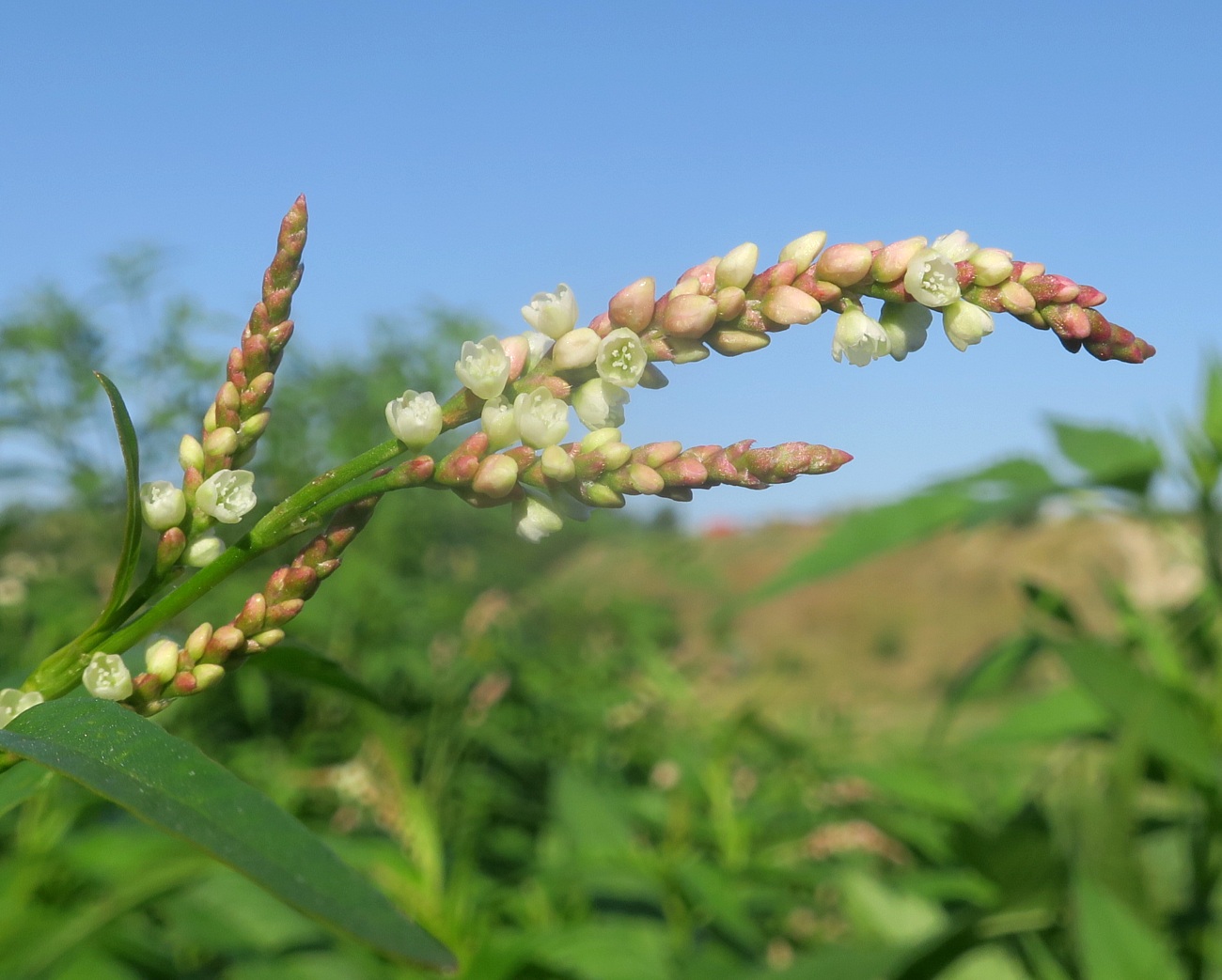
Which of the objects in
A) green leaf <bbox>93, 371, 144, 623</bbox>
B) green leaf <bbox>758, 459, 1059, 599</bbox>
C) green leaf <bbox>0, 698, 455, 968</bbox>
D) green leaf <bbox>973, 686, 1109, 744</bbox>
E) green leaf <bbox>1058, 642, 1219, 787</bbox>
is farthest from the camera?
green leaf <bbox>973, 686, 1109, 744</bbox>

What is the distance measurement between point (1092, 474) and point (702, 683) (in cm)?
269

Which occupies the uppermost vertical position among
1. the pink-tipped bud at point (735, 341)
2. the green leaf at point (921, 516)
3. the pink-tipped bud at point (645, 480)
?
the pink-tipped bud at point (735, 341)

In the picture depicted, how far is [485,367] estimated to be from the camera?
62 centimetres

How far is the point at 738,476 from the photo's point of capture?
60 cm

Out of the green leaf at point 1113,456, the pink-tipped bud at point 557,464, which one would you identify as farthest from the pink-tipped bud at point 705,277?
the green leaf at point 1113,456

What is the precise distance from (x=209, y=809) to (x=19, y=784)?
1.04 ft

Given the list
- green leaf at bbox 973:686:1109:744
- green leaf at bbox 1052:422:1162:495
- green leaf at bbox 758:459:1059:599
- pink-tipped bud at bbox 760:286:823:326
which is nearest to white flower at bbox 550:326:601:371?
pink-tipped bud at bbox 760:286:823:326

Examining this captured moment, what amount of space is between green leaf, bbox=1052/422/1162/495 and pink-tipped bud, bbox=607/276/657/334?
1387 millimetres

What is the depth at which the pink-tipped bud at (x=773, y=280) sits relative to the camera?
2.17 ft

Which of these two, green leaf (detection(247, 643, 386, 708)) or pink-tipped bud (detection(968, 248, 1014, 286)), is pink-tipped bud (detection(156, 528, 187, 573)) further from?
pink-tipped bud (detection(968, 248, 1014, 286))

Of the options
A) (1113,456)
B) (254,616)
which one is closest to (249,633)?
(254,616)

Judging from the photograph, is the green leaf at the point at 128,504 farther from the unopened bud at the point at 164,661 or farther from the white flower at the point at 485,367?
the white flower at the point at 485,367

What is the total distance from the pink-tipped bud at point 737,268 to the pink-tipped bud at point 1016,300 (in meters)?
0.15

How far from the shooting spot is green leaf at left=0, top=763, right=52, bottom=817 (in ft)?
2.06
